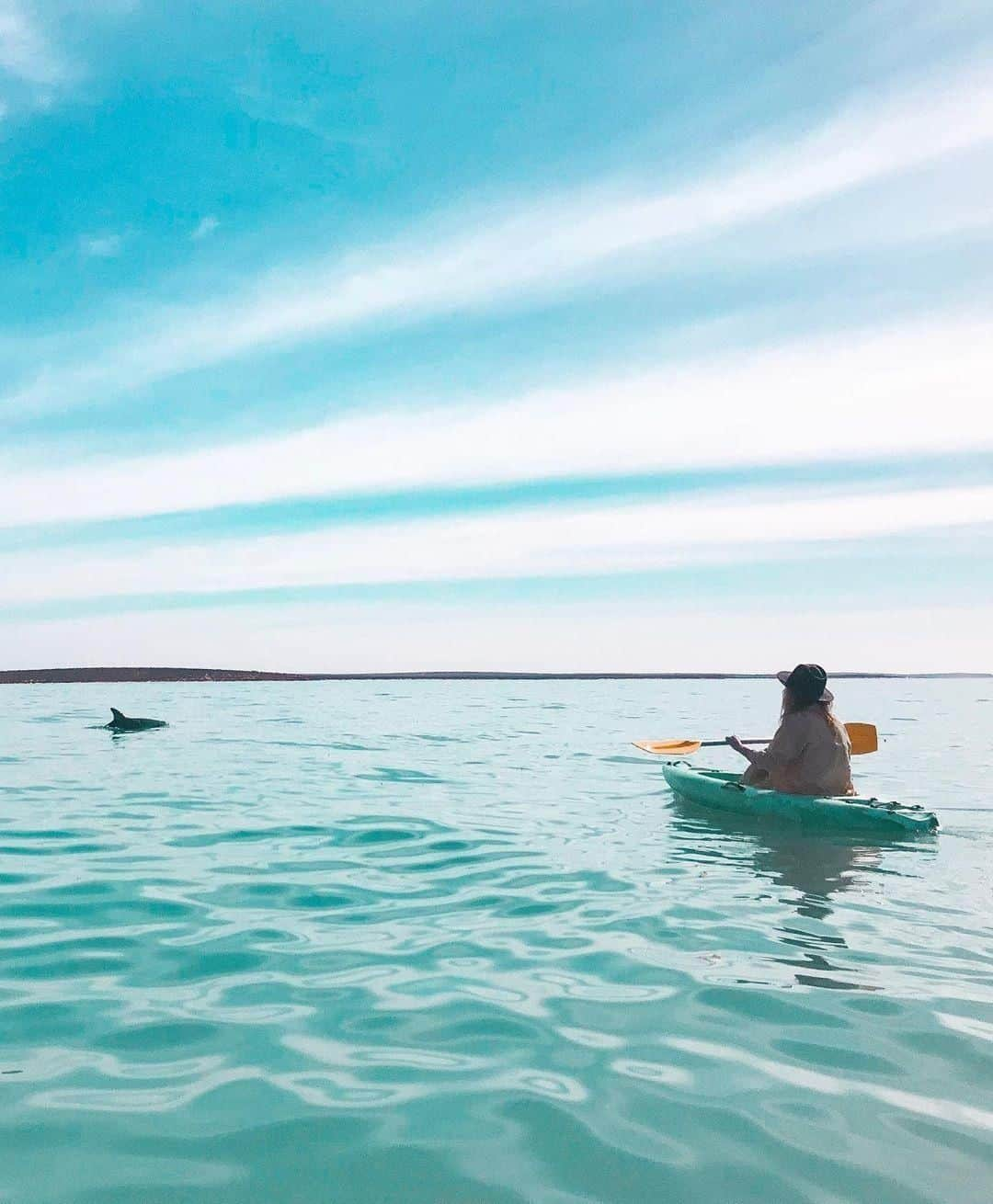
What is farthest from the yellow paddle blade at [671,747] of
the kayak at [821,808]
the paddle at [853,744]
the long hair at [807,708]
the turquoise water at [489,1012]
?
the long hair at [807,708]

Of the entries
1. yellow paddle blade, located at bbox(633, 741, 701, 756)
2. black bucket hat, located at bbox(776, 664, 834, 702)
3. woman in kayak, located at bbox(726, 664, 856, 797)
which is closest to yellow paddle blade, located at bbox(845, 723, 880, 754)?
yellow paddle blade, located at bbox(633, 741, 701, 756)

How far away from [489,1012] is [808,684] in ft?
22.8

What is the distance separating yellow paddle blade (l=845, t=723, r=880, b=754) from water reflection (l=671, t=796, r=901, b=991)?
10.2 feet

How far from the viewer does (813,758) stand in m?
12.2

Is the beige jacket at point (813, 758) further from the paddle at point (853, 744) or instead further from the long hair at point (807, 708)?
the paddle at point (853, 744)

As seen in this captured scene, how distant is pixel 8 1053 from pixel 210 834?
266 inches

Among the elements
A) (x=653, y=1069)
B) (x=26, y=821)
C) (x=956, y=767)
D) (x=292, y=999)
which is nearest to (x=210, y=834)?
(x=26, y=821)

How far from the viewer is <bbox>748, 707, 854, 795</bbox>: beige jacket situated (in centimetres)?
1209

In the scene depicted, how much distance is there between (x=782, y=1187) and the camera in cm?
386

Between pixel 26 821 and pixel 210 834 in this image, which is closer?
pixel 210 834

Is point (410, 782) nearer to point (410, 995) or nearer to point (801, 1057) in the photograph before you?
point (410, 995)

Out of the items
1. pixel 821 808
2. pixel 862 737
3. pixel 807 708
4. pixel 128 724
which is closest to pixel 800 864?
pixel 821 808

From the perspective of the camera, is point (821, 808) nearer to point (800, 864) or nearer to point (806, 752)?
point (806, 752)

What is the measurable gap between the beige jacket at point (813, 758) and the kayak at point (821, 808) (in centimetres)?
21
